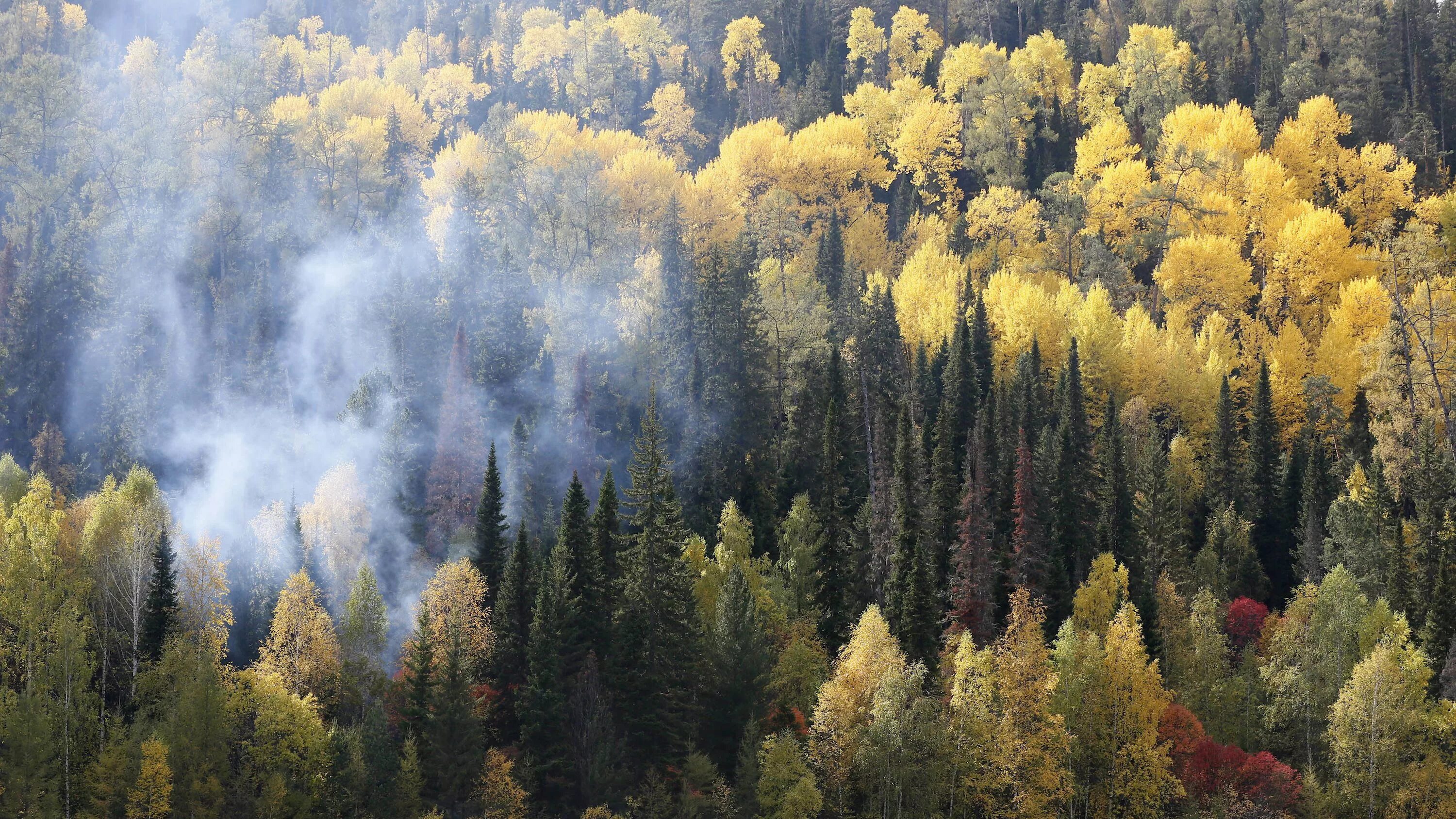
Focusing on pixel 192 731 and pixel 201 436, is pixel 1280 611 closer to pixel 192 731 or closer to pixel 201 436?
pixel 192 731

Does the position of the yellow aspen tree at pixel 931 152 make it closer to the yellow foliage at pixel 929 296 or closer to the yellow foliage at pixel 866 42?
the yellow foliage at pixel 929 296

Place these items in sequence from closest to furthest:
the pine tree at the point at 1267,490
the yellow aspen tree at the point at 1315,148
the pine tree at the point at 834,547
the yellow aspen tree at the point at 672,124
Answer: the pine tree at the point at 834,547
the pine tree at the point at 1267,490
the yellow aspen tree at the point at 1315,148
the yellow aspen tree at the point at 672,124

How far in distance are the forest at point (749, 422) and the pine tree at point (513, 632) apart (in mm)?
255

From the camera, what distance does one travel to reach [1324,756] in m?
74.4

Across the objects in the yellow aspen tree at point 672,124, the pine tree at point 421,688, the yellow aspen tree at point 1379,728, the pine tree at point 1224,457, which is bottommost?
the yellow aspen tree at point 1379,728

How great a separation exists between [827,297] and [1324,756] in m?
49.8

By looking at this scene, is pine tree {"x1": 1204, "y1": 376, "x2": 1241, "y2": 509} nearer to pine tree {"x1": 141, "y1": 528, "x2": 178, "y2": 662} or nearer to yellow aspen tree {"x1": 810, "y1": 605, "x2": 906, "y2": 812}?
yellow aspen tree {"x1": 810, "y1": 605, "x2": 906, "y2": 812}

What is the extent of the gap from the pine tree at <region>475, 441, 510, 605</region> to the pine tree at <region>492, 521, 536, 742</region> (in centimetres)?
370

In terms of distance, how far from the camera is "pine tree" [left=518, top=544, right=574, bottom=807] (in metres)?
70.5

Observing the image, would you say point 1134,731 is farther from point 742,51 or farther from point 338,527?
point 742,51

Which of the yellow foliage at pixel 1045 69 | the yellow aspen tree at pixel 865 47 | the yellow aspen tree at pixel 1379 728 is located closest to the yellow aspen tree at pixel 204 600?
the yellow aspen tree at pixel 1379 728

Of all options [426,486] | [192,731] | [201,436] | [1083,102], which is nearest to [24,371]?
[201,436]

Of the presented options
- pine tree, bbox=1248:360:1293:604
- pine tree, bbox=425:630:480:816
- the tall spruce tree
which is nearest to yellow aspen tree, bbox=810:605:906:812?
the tall spruce tree

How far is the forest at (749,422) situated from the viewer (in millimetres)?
69500
